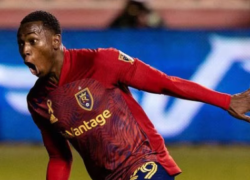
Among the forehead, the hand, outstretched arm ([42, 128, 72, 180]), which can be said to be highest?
the forehead

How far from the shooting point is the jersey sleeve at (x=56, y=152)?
5375 mm

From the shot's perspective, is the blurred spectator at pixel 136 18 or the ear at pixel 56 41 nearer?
the ear at pixel 56 41

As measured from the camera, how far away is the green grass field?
937cm

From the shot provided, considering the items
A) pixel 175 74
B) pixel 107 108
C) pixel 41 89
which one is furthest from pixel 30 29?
pixel 175 74

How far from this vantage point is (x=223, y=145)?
445 inches

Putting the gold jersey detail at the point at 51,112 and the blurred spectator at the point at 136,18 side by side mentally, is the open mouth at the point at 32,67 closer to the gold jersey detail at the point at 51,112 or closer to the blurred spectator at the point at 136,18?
the gold jersey detail at the point at 51,112

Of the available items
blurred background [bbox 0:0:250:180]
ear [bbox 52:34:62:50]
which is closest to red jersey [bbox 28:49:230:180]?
ear [bbox 52:34:62:50]

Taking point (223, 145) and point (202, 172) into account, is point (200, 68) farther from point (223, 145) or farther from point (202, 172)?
point (202, 172)

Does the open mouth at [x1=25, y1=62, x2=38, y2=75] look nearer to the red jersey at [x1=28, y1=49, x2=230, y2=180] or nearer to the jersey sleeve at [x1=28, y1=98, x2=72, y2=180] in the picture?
the red jersey at [x1=28, y1=49, x2=230, y2=180]

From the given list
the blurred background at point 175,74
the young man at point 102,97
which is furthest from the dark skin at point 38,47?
the blurred background at point 175,74

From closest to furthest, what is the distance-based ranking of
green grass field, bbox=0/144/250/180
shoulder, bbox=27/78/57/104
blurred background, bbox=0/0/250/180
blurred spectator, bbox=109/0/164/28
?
shoulder, bbox=27/78/57/104, green grass field, bbox=0/144/250/180, blurred background, bbox=0/0/250/180, blurred spectator, bbox=109/0/164/28

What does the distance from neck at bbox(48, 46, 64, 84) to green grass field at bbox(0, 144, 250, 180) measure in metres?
4.24

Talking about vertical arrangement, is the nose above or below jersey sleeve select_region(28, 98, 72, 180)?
above

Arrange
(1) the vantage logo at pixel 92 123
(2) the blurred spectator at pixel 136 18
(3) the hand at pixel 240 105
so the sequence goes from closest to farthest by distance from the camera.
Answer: (3) the hand at pixel 240 105
(1) the vantage logo at pixel 92 123
(2) the blurred spectator at pixel 136 18
